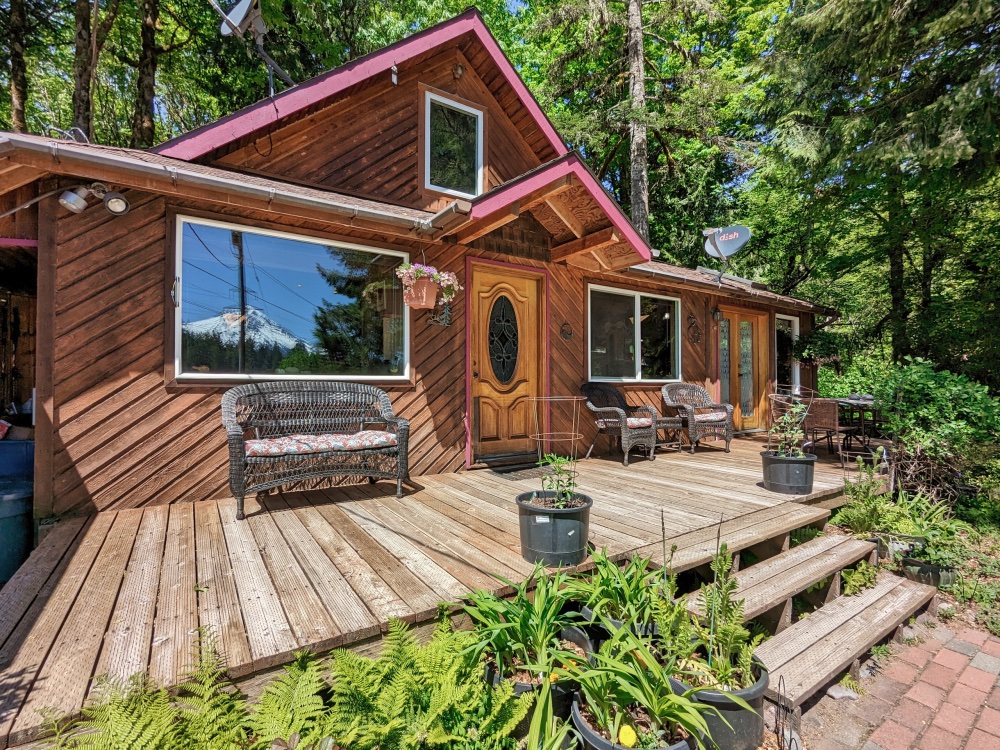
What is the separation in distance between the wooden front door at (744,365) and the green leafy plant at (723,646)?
6339 mm

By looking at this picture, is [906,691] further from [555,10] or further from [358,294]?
[555,10]

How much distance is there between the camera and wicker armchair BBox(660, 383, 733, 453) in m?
5.82

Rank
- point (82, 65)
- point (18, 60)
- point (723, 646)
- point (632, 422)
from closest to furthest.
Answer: point (723, 646) → point (632, 422) → point (82, 65) → point (18, 60)

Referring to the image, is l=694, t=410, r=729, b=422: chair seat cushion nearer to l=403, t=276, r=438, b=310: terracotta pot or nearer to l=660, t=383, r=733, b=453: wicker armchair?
l=660, t=383, r=733, b=453: wicker armchair

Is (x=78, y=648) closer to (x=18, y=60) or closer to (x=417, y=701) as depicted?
(x=417, y=701)

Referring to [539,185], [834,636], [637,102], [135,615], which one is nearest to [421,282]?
[539,185]

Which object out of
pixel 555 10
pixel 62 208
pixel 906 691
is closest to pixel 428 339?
pixel 62 208

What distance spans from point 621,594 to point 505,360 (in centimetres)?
339

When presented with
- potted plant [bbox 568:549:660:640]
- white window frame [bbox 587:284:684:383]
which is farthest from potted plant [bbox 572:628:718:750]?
white window frame [bbox 587:284:684:383]

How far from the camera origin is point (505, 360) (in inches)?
201

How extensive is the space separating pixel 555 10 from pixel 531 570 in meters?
10.5

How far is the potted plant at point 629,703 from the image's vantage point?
1392 millimetres

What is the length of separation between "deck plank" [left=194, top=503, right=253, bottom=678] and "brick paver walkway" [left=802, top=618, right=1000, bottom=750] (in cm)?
219

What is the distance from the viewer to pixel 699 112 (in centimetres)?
926
